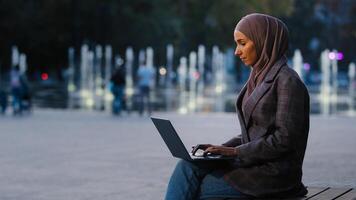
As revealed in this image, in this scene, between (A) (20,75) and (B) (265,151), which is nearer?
(B) (265,151)

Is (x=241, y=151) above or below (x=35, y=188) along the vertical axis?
above

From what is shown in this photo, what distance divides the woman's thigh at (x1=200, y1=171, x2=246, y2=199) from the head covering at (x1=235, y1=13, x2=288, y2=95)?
0.63 metres

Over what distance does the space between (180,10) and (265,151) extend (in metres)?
69.7

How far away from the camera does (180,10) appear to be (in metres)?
75.2

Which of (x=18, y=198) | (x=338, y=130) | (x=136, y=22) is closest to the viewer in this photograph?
(x=18, y=198)

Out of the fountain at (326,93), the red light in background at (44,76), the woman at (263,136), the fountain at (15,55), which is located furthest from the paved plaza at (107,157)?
the red light in background at (44,76)

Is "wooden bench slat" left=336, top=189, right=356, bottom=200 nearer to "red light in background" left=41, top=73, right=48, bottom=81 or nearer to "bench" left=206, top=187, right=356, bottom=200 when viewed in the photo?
"bench" left=206, top=187, right=356, bottom=200

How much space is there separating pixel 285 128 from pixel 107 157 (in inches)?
322

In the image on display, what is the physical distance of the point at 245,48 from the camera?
19.4 ft

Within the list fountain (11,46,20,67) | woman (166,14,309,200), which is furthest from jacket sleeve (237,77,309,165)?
fountain (11,46,20,67)

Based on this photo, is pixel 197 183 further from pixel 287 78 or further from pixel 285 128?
pixel 287 78

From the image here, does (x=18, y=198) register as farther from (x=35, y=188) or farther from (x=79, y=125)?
(x=79, y=125)

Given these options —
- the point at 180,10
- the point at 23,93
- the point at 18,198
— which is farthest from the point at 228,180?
the point at 180,10

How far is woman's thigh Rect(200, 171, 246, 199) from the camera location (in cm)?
596
